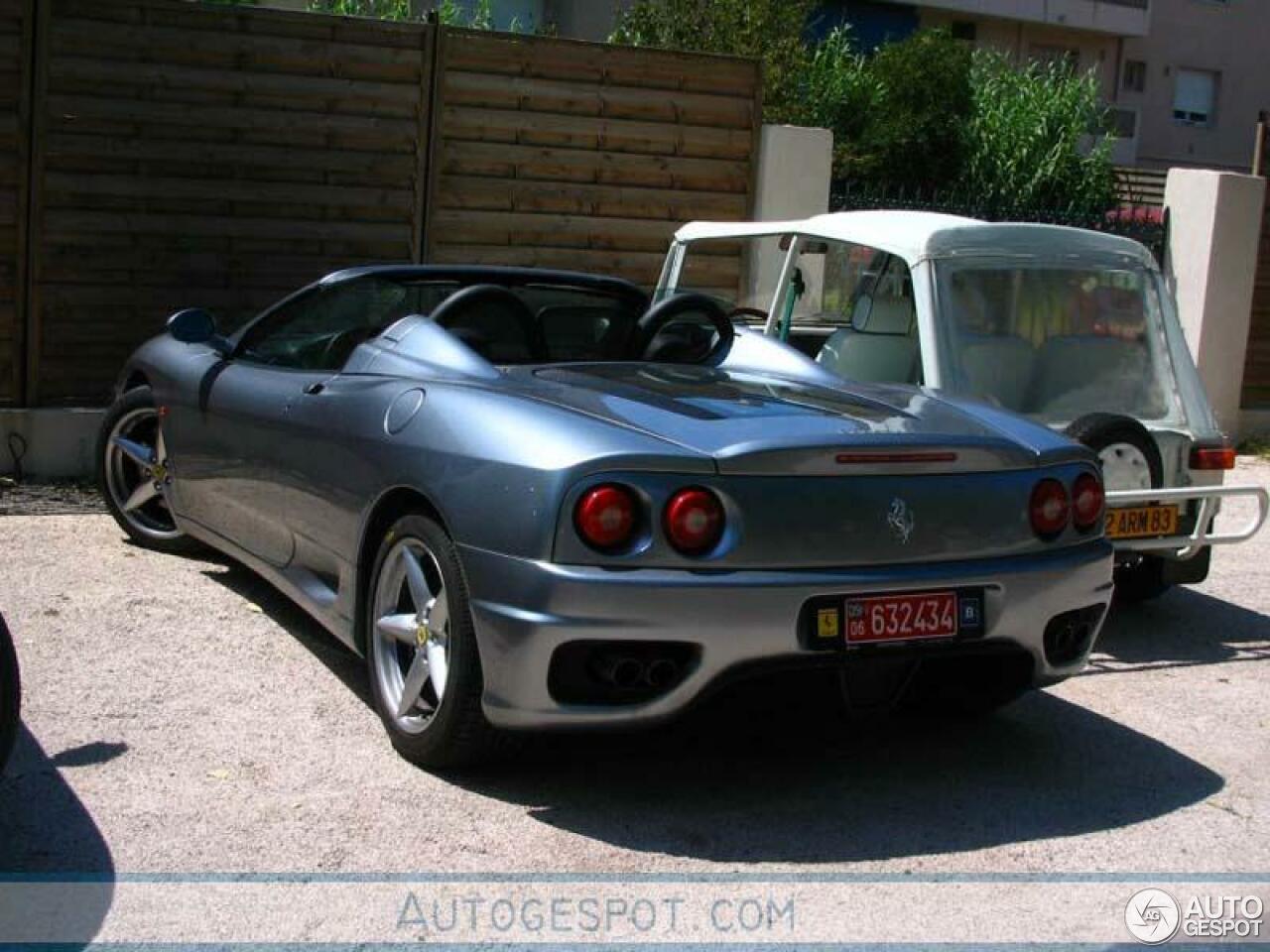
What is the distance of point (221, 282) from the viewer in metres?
9.23

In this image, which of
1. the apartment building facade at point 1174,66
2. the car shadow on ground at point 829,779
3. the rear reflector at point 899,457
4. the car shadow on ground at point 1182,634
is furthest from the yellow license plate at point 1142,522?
the apartment building facade at point 1174,66

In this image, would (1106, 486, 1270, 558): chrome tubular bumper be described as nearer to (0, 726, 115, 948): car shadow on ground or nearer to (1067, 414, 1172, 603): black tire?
(1067, 414, 1172, 603): black tire

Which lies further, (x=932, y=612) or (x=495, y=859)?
(x=932, y=612)

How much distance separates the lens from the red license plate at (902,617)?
4.40 m

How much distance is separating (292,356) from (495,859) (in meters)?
2.56

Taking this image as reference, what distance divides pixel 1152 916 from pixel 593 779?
5.13ft

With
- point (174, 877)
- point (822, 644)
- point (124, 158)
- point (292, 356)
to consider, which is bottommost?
point (174, 877)

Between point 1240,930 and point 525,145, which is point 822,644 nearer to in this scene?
point 1240,930

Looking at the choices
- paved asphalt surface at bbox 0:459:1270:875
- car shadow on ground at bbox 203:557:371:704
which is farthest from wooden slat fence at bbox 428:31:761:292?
paved asphalt surface at bbox 0:459:1270:875

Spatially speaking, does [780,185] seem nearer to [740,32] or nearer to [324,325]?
[324,325]

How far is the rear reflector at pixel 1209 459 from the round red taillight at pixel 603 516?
3334 millimetres

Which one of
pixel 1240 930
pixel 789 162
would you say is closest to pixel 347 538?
pixel 1240 930

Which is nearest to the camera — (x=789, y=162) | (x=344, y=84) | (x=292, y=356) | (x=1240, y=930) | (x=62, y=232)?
(x=1240, y=930)

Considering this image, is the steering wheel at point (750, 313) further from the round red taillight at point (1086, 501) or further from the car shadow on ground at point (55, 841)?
the car shadow on ground at point (55, 841)
